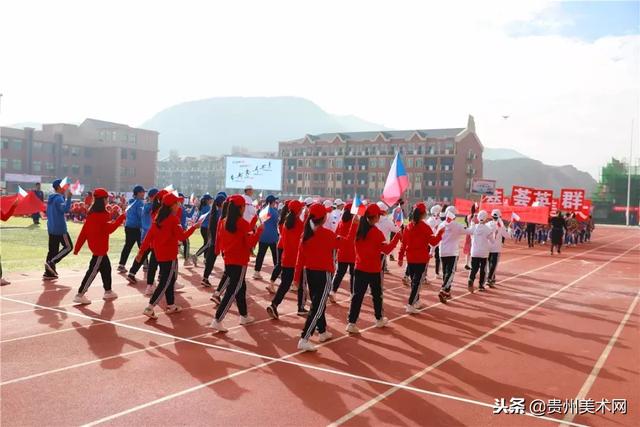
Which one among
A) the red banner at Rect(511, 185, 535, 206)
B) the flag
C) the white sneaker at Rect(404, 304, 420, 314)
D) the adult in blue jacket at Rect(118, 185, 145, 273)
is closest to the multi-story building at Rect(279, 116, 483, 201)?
the red banner at Rect(511, 185, 535, 206)

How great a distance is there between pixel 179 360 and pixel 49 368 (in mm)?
1331

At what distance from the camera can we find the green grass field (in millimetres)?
12672

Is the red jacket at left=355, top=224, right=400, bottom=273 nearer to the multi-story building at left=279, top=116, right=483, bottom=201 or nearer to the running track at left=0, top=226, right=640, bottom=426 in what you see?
the running track at left=0, top=226, right=640, bottom=426

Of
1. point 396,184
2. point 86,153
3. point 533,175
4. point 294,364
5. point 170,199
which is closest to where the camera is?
point 294,364

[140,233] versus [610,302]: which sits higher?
[140,233]

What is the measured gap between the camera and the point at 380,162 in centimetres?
8431

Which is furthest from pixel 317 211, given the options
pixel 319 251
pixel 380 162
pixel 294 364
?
pixel 380 162

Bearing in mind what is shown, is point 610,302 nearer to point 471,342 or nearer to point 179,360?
point 471,342

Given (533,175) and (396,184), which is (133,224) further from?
(533,175)

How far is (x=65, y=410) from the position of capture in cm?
454

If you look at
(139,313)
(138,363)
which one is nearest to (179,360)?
(138,363)

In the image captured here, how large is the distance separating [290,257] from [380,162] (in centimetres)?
7710

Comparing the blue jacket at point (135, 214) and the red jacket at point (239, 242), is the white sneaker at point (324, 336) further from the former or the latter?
the blue jacket at point (135, 214)

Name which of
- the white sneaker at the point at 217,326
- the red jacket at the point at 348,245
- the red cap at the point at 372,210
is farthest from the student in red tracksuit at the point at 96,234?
the red cap at the point at 372,210
